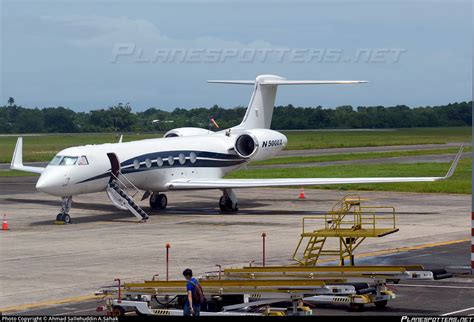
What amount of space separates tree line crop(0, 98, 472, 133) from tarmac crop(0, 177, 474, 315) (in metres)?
51.2

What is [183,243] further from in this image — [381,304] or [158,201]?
[381,304]

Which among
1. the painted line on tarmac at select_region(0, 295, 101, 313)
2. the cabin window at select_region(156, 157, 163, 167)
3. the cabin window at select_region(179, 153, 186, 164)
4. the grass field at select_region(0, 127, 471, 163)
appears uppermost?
the grass field at select_region(0, 127, 471, 163)

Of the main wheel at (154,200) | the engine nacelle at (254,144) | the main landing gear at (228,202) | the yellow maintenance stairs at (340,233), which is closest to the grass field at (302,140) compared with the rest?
the main wheel at (154,200)

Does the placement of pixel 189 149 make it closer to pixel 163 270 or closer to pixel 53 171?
pixel 53 171

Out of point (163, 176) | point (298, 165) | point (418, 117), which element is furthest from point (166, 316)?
point (418, 117)

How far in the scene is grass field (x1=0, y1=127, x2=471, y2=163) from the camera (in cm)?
8940

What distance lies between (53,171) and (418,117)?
12296 centimetres

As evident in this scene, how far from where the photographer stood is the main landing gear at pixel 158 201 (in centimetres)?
4169

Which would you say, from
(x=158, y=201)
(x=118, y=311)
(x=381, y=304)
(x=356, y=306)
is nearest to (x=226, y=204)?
(x=158, y=201)

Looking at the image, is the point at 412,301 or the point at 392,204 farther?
the point at 392,204

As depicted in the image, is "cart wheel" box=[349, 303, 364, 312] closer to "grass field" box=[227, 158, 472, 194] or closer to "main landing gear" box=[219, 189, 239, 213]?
"main landing gear" box=[219, 189, 239, 213]

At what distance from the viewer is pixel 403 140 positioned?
114062mm

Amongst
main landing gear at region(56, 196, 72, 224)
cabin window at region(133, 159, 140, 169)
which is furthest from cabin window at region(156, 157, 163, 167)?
main landing gear at region(56, 196, 72, 224)

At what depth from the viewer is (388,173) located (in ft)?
199
